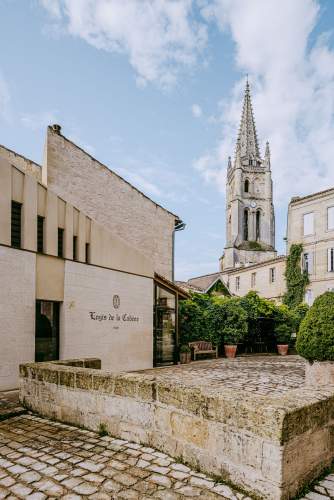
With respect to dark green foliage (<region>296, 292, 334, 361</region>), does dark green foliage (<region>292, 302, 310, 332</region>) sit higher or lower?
lower

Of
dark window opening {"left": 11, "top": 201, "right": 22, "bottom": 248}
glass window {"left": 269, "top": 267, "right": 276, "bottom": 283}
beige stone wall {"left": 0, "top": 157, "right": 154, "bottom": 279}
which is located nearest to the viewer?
beige stone wall {"left": 0, "top": 157, "right": 154, "bottom": 279}

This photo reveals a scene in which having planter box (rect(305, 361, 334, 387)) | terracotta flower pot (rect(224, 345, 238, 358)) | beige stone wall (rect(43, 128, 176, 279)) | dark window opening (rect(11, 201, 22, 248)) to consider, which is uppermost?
beige stone wall (rect(43, 128, 176, 279))

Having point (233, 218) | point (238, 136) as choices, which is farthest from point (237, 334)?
point (238, 136)

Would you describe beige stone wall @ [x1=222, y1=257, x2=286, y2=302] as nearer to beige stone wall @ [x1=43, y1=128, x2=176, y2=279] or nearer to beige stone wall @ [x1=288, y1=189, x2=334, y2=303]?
beige stone wall @ [x1=288, y1=189, x2=334, y2=303]

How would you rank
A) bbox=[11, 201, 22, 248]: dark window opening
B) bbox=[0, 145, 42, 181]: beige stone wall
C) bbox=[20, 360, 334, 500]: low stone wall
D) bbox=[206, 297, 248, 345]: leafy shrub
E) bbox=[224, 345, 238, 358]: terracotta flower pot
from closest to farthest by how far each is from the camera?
bbox=[20, 360, 334, 500]: low stone wall < bbox=[11, 201, 22, 248]: dark window opening < bbox=[0, 145, 42, 181]: beige stone wall < bbox=[206, 297, 248, 345]: leafy shrub < bbox=[224, 345, 238, 358]: terracotta flower pot

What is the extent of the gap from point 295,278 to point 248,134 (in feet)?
152

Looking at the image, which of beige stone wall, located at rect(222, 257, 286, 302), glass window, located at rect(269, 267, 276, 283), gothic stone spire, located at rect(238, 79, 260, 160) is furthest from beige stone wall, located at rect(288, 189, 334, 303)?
gothic stone spire, located at rect(238, 79, 260, 160)

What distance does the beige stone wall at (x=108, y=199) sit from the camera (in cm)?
1316

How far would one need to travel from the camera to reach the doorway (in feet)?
29.0

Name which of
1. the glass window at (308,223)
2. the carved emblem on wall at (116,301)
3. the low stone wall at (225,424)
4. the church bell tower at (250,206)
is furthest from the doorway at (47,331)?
the church bell tower at (250,206)

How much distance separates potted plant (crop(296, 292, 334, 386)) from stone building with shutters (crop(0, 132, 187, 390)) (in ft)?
17.1

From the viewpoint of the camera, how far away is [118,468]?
12.0ft

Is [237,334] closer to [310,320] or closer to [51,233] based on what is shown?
[310,320]

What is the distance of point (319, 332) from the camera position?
873 cm
